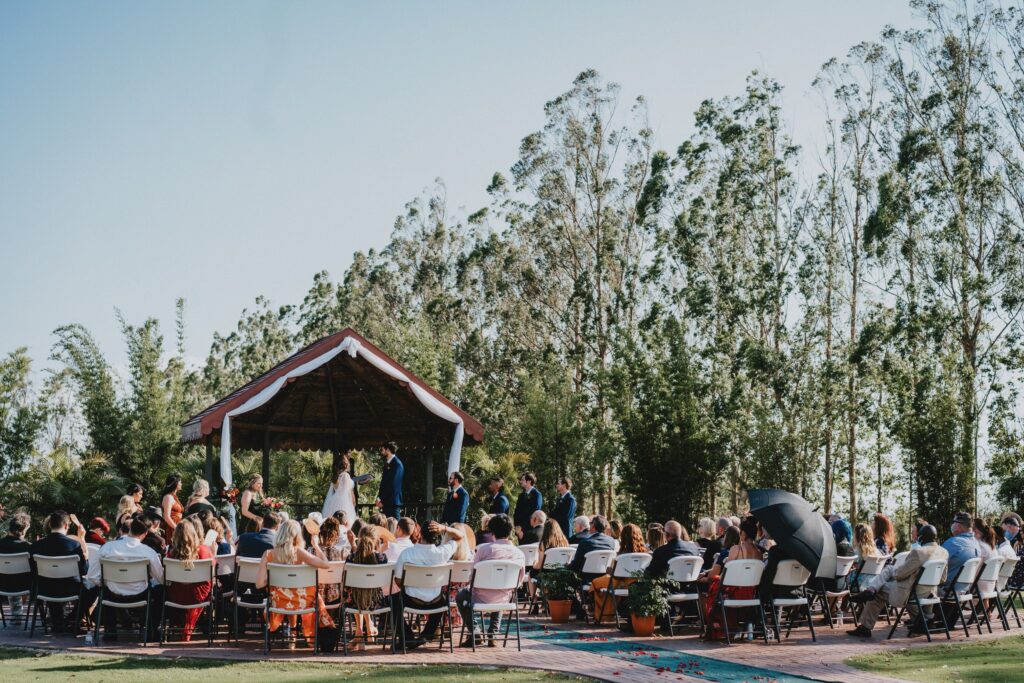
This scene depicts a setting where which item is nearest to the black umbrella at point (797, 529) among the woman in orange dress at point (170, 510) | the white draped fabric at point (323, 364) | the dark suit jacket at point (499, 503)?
the dark suit jacket at point (499, 503)

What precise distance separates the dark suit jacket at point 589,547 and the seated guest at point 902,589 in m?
2.74

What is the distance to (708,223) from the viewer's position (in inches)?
1314

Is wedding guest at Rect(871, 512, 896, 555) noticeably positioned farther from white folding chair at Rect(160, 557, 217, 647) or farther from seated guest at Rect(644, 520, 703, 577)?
white folding chair at Rect(160, 557, 217, 647)

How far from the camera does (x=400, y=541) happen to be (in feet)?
33.2

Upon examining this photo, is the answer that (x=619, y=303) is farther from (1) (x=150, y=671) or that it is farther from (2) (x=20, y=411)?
(1) (x=150, y=671)

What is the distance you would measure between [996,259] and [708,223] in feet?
29.6

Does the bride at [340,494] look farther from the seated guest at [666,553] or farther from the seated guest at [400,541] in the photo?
the seated guest at [666,553]

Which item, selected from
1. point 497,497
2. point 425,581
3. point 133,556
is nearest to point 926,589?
point 425,581

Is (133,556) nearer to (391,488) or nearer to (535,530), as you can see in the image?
(535,530)

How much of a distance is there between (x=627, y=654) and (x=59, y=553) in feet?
18.8

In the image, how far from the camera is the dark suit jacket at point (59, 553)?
1007 cm

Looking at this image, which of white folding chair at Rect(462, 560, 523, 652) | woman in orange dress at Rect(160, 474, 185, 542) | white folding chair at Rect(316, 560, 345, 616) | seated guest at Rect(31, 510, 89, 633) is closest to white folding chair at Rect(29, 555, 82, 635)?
seated guest at Rect(31, 510, 89, 633)

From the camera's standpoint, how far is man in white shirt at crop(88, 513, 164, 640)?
9484mm

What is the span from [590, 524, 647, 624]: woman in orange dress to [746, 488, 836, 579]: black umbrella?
1539 mm
